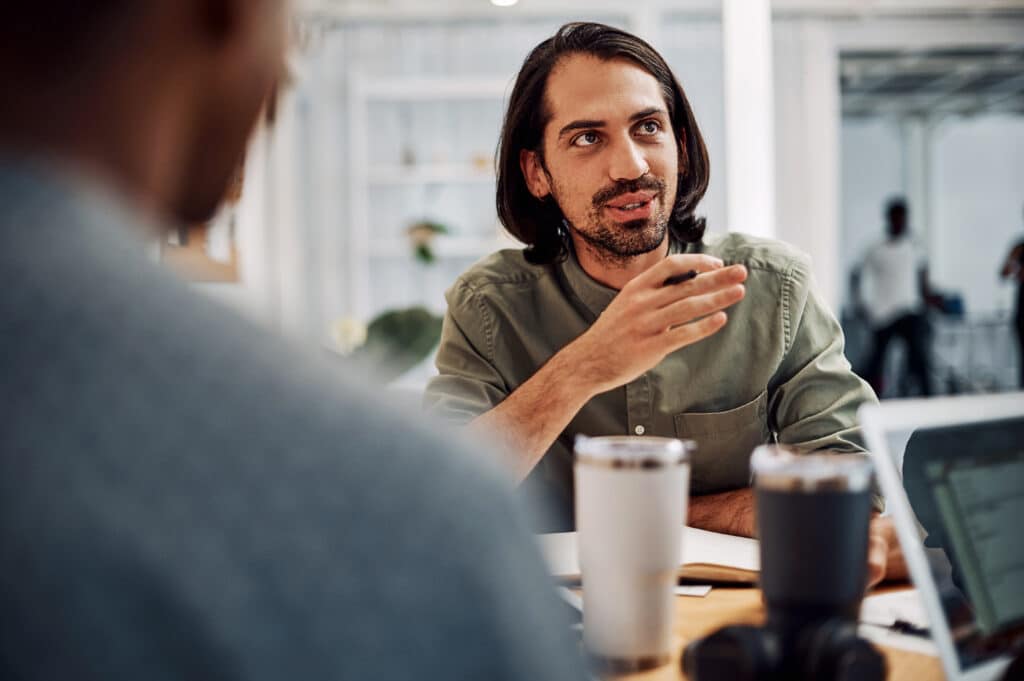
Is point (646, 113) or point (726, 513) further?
point (646, 113)

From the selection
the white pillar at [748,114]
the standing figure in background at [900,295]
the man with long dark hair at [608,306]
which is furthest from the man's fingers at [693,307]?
the standing figure in background at [900,295]

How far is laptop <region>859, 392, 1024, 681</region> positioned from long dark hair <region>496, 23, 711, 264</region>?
37.9 inches

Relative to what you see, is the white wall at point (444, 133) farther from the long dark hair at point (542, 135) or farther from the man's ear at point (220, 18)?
the man's ear at point (220, 18)

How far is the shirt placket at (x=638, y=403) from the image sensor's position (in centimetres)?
139

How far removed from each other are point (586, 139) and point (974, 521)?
1012 millimetres

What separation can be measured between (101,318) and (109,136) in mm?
78

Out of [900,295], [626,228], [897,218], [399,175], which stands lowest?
[900,295]

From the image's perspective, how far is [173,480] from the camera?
0.28m

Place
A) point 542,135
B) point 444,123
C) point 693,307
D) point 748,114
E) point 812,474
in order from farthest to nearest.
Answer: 1. point 444,123
2. point 748,114
3. point 542,135
4. point 693,307
5. point 812,474

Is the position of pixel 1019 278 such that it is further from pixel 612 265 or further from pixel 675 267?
pixel 675 267

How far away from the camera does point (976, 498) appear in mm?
638

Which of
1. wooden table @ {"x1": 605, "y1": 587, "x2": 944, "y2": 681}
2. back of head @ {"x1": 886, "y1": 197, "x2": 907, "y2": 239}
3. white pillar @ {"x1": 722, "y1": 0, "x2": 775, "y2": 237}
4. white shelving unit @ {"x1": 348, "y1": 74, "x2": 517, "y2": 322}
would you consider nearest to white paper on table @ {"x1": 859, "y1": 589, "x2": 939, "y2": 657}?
wooden table @ {"x1": 605, "y1": 587, "x2": 944, "y2": 681}

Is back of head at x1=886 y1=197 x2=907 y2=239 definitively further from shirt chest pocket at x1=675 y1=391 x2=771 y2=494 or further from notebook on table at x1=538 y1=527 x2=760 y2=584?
notebook on table at x1=538 y1=527 x2=760 y2=584

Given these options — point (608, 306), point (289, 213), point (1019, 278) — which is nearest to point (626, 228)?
point (608, 306)
